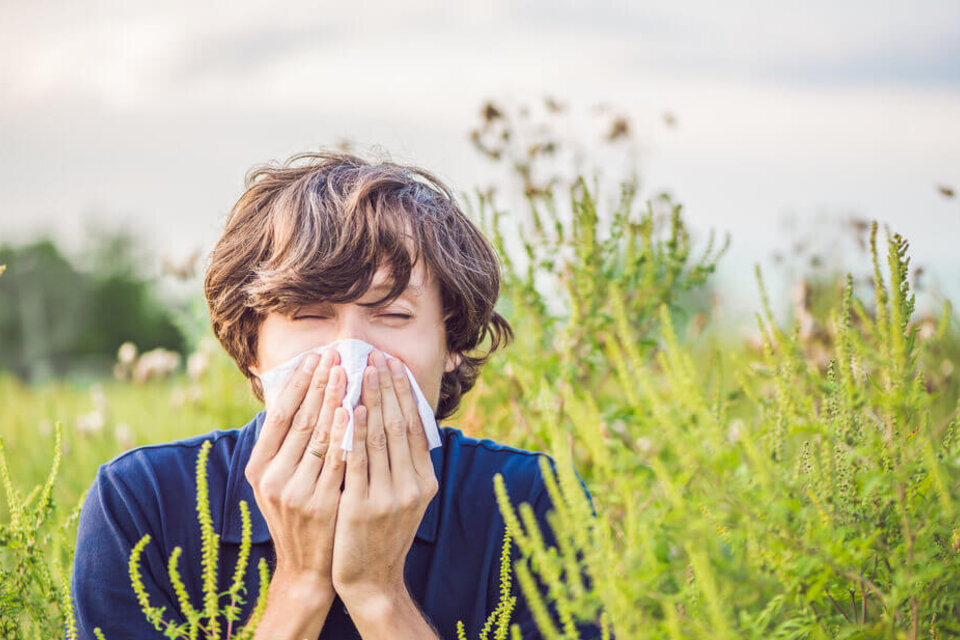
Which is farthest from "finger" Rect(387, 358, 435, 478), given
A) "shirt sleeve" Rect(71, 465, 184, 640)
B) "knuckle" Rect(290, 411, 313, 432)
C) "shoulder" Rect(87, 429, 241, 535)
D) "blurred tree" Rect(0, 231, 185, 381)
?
"blurred tree" Rect(0, 231, 185, 381)

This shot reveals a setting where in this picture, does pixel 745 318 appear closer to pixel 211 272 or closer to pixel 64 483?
pixel 211 272

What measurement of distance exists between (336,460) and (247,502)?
0.31 metres

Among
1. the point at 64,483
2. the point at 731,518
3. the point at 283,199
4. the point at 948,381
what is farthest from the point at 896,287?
the point at 64,483

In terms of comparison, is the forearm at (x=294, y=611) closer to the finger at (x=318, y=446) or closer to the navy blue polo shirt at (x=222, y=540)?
the navy blue polo shirt at (x=222, y=540)

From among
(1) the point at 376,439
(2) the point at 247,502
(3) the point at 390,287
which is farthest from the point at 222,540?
(3) the point at 390,287

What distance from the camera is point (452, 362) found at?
2.52 m

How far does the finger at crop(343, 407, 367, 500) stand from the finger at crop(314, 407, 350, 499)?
0.06 feet

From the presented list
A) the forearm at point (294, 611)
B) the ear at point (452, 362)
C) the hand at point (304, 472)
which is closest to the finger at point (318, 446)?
the hand at point (304, 472)

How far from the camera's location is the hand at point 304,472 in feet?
5.99

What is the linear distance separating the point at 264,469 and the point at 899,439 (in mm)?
1272

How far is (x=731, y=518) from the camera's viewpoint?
117cm

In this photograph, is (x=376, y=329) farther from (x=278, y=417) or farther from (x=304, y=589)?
(x=304, y=589)

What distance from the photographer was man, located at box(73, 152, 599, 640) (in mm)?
1833

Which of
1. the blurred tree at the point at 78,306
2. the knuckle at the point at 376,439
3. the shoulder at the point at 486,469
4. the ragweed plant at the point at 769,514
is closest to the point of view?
the ragweed plant at the point at 769,514
